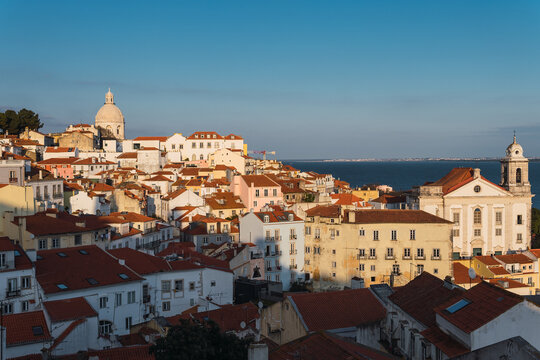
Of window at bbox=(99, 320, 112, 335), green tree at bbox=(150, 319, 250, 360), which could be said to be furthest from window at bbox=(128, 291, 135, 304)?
green tree at bbox=(150, 319, 250, 360)

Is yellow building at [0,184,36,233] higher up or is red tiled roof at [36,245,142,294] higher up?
yellow building at [0,184,36,233]

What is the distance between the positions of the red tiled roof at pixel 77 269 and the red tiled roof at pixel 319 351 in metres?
12.9

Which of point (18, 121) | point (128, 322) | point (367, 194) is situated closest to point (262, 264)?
point (128, 322)

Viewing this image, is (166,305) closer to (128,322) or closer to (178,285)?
(178,285)

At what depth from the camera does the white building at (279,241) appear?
1747 inches

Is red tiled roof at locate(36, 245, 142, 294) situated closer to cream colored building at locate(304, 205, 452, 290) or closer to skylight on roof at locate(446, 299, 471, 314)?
skylight on roof at locate(446, 299, 471, 314)

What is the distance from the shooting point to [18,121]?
99688 millimetres

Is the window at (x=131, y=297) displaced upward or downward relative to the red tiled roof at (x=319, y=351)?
downward

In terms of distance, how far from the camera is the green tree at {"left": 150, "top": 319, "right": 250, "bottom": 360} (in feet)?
43.5

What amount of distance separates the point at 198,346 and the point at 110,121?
376 ft

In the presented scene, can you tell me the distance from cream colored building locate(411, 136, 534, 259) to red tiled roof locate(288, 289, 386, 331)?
1483 inches

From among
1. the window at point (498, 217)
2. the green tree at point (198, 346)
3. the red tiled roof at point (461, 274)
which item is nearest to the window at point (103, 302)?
the green tree at point (198, 346)

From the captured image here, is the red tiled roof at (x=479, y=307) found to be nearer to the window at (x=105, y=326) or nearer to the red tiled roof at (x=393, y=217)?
the window at (x=105, y=326)

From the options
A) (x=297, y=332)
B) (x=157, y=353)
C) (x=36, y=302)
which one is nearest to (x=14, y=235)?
(x=36, y=302)
